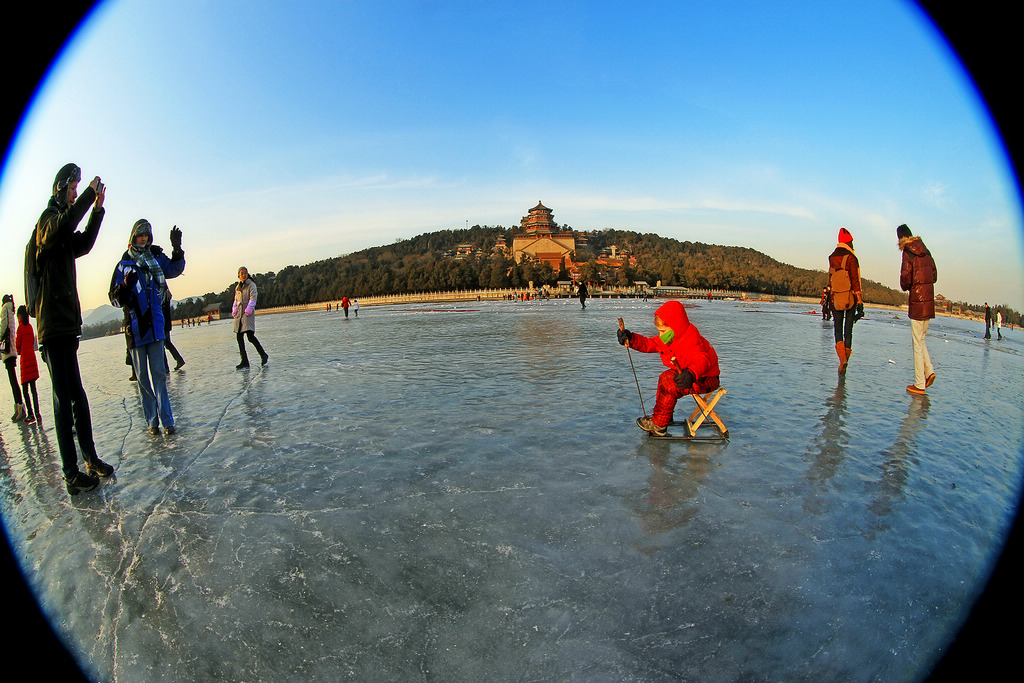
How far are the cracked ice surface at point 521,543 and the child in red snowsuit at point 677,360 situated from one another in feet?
1.09

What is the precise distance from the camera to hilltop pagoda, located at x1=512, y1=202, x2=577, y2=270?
108838 mm

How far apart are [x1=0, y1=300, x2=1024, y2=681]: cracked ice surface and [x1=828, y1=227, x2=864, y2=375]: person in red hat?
→ 2.06 meters

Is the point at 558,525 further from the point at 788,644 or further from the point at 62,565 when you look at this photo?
the point at 62,565

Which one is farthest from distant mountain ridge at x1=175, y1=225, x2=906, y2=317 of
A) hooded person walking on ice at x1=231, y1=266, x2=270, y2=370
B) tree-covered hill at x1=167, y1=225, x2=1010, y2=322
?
hooded person walking on ice at x1=231, y1=266, x2=270, y2=370

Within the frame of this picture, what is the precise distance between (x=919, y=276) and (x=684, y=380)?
14.8ft

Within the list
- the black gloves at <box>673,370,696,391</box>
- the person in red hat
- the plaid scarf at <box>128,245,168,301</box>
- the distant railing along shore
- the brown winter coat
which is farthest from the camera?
the distant railing along shore

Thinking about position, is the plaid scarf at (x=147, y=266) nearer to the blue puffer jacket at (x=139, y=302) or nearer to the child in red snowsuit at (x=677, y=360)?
the blue puffer jacket at (x=139, y=302)

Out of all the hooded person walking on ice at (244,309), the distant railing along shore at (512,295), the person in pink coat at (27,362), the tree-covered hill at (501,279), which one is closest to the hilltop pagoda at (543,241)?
the tree-covered hill at (501,279)

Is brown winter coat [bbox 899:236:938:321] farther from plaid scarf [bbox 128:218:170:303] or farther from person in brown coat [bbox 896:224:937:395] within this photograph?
plaid scarf [bbox 128:218:170:303]

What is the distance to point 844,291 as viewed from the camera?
7.29m

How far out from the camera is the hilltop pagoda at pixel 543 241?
357 ft

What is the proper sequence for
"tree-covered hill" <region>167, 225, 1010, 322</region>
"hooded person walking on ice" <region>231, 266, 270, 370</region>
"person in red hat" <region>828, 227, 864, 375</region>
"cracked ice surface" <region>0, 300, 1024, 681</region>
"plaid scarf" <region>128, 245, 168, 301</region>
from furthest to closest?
"tree-covered hill" <region>167, 225, 1010, 322</region>
"hooded person walking on ice" <region>231, 266, 270, 370</region>
"person in red hat" <region>828, 227, 864, 375</region>
"plaid scarf" <region>128, 245, 168, 301</region>
"cracked ice surface" <region>0, 300, 1024, 681</region>

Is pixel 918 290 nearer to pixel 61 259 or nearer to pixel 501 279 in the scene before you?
pixel 61 259

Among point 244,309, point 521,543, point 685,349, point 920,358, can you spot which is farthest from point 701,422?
point 244,309
